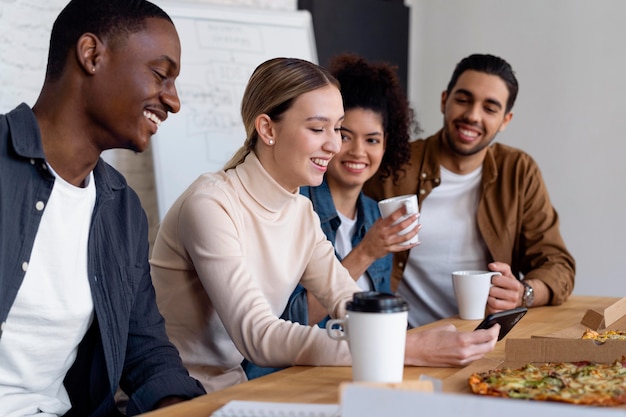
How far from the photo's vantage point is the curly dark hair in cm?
245

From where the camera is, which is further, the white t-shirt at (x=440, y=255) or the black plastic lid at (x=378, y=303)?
the white t-shirt at (x=440, y=255)

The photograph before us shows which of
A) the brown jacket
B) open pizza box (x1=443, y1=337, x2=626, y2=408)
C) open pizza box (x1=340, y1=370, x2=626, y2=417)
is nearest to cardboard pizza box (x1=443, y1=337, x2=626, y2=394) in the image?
open pizza box (x1=443, y1=337, x2=626, y2=408)

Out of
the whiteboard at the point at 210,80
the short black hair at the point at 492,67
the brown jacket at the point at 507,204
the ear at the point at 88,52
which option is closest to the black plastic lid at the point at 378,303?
the ear at the point at 88,52

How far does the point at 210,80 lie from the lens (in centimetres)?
340

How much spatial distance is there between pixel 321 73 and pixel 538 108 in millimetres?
2629

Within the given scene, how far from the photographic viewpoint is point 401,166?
9.04ft

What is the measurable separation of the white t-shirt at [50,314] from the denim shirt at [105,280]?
26mm

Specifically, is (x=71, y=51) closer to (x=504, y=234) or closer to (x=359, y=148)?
(x=359, y=148)


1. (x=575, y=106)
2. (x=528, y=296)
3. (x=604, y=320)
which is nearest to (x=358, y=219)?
(x=528, y=296)

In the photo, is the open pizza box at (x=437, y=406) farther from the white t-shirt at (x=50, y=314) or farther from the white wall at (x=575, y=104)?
the white wall at (x=575, y=104)

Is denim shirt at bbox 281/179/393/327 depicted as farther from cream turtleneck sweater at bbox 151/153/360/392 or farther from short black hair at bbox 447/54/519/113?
short black hair at bbox 447/54/519/113

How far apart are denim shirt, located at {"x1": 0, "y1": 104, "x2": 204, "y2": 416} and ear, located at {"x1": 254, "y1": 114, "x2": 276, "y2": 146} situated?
366 mm

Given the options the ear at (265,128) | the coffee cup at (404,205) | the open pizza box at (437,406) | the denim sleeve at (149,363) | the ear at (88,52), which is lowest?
the denim sleeve at (149,363)

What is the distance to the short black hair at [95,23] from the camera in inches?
55.4
